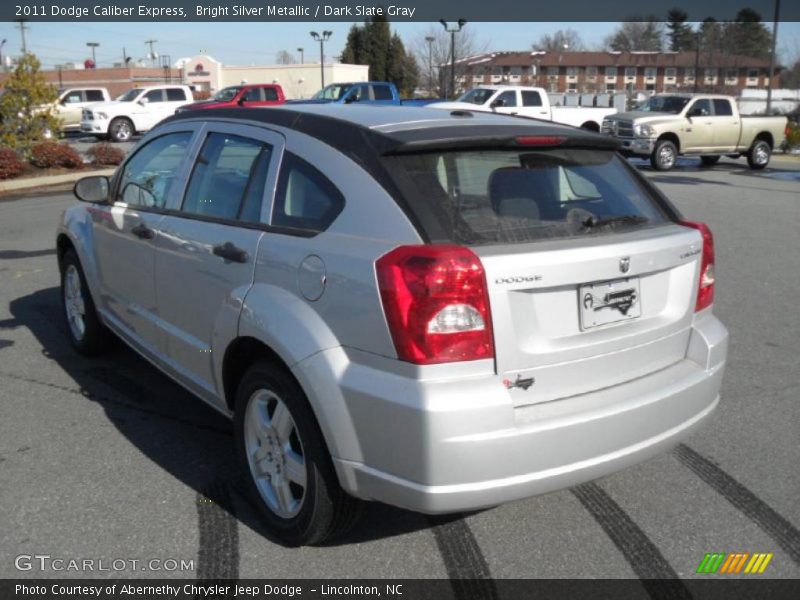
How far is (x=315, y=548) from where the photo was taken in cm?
333

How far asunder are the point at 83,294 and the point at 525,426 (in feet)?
12.5

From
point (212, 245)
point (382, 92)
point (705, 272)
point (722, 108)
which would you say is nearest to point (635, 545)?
point (705, 272)

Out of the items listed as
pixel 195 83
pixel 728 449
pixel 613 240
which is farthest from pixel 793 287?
pixel 195 83

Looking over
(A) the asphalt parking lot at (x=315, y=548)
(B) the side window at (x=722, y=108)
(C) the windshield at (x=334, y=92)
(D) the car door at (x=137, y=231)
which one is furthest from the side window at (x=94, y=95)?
(D) the car door at (x=137, y=231)

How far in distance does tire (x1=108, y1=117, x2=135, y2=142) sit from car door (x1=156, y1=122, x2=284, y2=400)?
1099 inches

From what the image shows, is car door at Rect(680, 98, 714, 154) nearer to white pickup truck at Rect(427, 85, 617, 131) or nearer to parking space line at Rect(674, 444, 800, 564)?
white pickup truck at Rect(427, 85, 617, 131)

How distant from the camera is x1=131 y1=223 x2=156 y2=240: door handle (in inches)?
171

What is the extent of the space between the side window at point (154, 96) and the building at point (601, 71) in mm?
53341

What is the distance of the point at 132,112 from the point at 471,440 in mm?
30184

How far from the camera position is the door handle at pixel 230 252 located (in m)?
3.50

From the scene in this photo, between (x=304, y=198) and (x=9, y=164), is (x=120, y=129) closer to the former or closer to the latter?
(x=9, y=164)

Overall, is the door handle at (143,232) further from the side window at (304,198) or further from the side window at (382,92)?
the side window at (382,92)

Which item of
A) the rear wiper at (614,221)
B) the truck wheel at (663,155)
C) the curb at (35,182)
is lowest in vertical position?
the curb at (35,182)

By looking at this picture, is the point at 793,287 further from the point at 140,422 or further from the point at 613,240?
the point at 140,422
